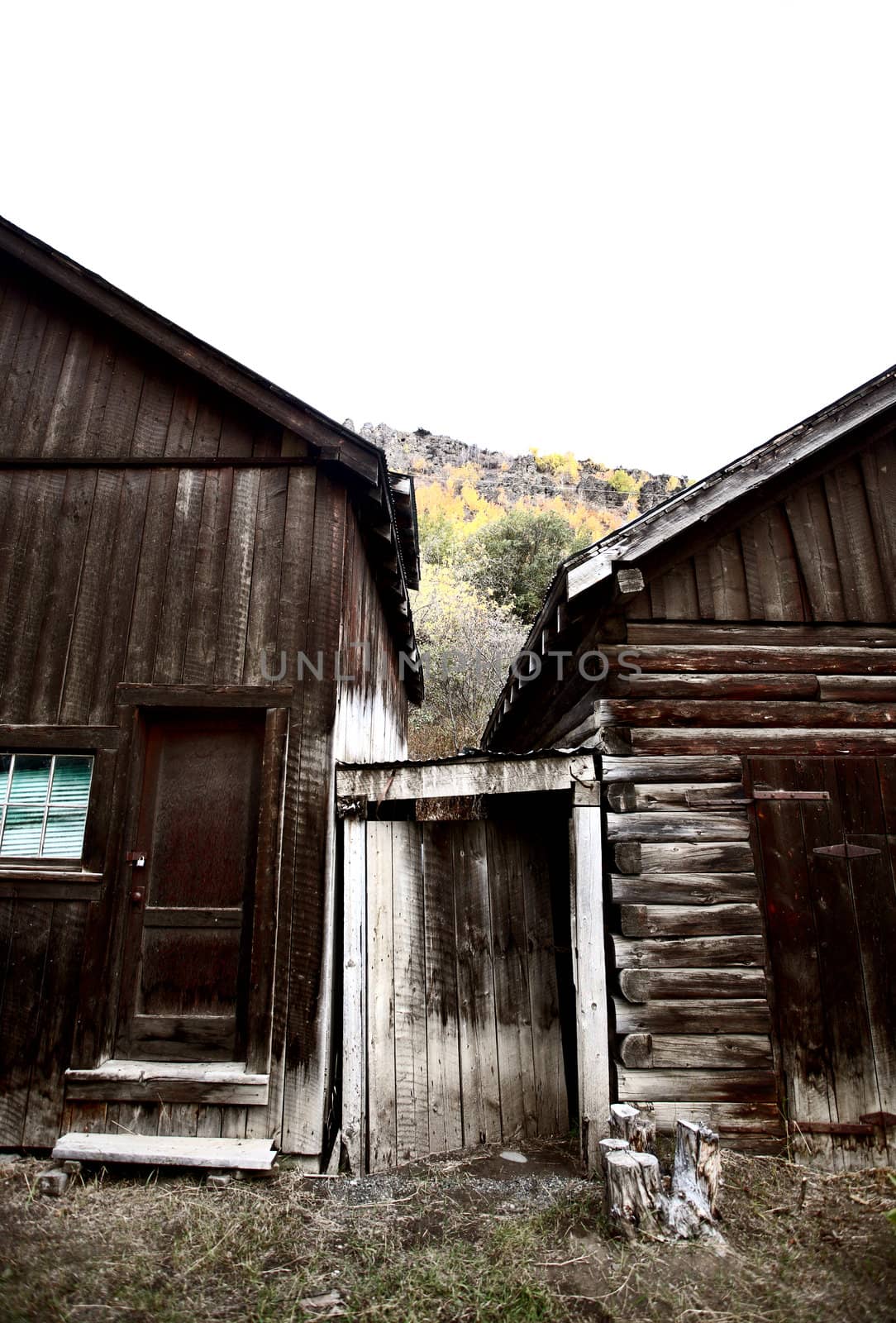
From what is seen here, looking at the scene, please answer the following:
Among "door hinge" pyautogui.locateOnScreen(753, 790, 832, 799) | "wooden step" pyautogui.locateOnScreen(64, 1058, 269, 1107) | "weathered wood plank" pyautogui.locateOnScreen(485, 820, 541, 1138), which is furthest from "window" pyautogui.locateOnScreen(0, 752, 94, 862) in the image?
"door hinge" pyautogui.locateOnScreen(753, 790, 832, 799)

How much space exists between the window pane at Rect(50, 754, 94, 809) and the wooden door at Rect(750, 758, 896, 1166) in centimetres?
483

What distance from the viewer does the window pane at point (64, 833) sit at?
5.25 meters

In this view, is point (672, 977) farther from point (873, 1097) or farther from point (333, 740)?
point (333, 740)

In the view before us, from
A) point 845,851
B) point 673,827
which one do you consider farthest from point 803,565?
point 673,827

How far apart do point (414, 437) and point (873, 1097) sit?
59.6 meters

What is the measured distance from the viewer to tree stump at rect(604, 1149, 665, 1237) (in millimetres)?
3879

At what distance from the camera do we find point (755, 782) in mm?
5281

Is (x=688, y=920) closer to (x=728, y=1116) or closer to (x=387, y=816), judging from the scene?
(x=728, y=1116)

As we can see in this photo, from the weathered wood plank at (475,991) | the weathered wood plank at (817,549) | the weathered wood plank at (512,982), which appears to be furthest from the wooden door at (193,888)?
the weathered wood plank at (817,549)

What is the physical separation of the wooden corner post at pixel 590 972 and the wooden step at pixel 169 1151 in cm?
200

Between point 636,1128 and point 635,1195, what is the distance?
1.16 feet

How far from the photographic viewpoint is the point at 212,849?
205 inches

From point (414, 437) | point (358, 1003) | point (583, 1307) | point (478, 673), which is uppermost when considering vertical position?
point (414, 437)

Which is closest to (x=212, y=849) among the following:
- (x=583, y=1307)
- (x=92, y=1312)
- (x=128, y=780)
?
(x=128, y=780)
